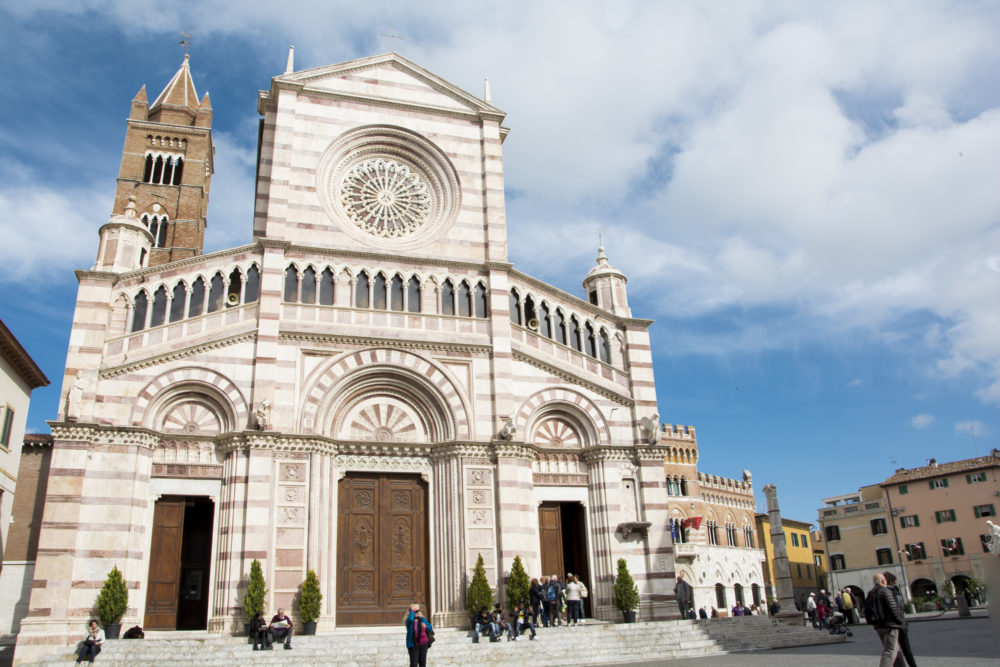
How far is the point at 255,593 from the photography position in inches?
760

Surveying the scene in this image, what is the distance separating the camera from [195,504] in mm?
→ 21766

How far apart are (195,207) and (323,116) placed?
98.2 ft

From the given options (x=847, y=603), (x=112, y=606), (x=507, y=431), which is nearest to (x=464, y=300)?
(x=507, y=431)

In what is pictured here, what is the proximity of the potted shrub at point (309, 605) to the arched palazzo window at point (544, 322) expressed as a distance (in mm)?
11221

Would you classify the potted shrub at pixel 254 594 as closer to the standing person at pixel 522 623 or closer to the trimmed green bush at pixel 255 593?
the trimmed green bush at pixel 255 593

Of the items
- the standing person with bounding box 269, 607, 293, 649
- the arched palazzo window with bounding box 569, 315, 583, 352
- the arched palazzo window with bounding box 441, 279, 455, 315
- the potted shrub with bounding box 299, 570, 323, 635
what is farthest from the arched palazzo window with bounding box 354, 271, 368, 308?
the standing person with bounding box 269, 607, 293, 649

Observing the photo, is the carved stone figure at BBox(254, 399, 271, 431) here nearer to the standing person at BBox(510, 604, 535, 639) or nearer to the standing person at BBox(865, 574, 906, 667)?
the standing person at BBox(510, 604, 535, 639)

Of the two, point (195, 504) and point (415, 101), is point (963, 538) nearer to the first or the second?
point (415, 101)

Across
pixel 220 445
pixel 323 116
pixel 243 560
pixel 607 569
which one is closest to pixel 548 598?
pixel 607 569

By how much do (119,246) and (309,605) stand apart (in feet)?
40.4

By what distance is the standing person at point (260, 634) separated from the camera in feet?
58.8

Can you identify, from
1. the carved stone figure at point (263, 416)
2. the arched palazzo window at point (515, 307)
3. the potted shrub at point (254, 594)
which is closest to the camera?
the potted shrub at point (254, 594)

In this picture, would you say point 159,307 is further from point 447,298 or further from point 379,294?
point 447,298

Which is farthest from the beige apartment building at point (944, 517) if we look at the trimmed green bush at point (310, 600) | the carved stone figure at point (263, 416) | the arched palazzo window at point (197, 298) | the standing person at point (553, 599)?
the arched palazzo window at point (197, 298)
